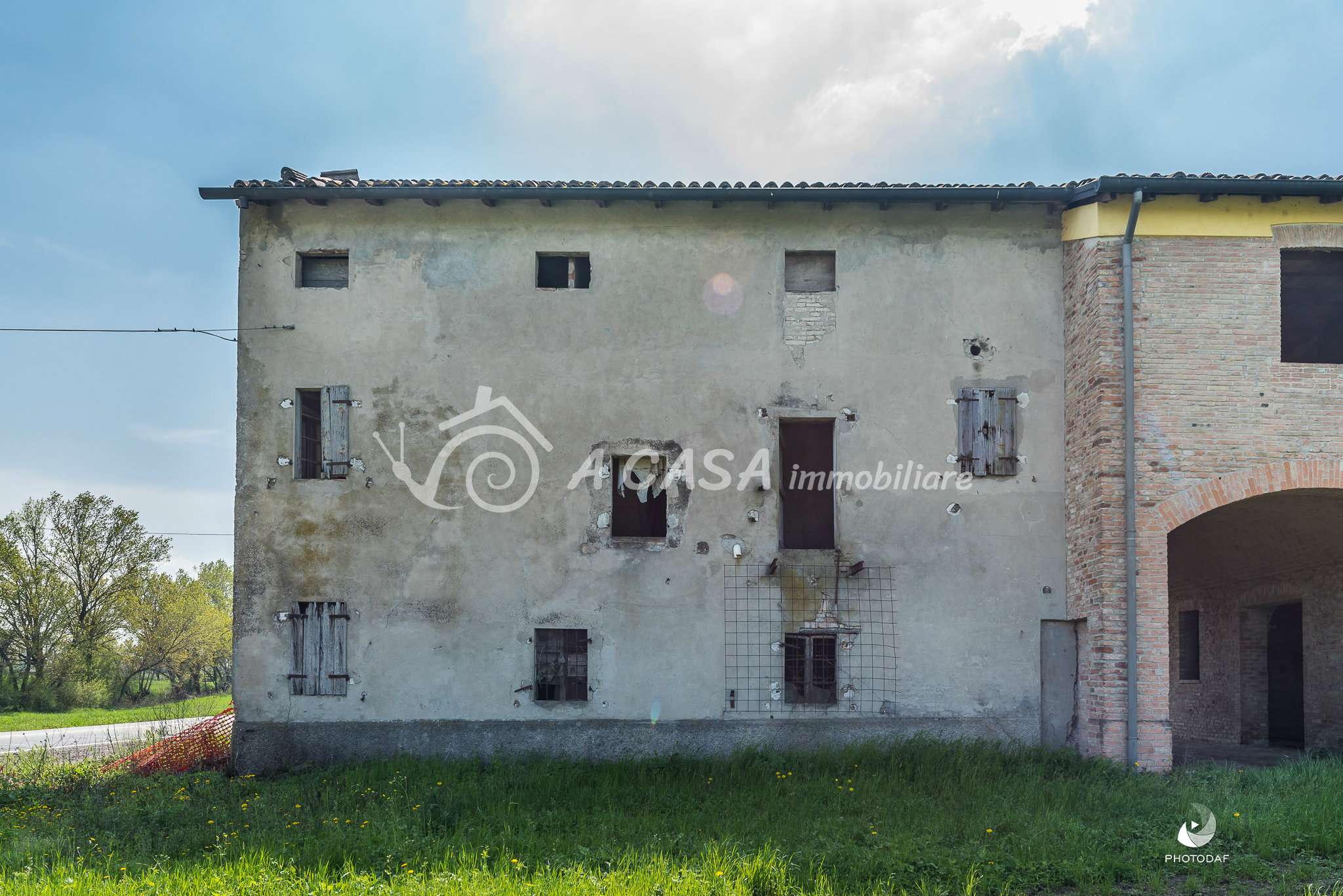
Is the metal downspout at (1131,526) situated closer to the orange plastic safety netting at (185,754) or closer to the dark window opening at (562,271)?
the dark window opening at (562,271)

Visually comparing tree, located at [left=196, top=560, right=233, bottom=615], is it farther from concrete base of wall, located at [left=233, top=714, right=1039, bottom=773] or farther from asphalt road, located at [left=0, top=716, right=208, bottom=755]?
concrete base of wall, located at [left=233, top=714, right=1039, bottom=773]

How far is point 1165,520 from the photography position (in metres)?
11.3

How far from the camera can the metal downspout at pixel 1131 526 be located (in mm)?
11141

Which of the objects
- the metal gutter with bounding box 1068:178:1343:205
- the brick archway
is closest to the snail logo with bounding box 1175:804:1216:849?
the brick archway

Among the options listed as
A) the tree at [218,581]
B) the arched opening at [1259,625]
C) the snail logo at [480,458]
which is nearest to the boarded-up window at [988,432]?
the arched opening at [1259,625]

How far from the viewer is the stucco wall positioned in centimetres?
1213

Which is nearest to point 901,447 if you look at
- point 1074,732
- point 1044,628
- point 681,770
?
point 1044,628

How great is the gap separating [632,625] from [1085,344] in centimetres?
664

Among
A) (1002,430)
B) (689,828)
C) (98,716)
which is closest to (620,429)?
(1002,430)

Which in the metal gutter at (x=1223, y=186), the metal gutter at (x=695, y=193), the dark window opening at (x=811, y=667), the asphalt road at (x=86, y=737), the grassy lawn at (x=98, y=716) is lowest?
the grassy lawn at (x=98, y=716)

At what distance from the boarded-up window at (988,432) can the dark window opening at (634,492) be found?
12.9 ft

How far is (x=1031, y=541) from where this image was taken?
12320 mm

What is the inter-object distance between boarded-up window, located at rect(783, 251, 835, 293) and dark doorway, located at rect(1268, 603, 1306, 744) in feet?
32.1

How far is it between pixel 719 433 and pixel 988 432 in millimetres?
3485
